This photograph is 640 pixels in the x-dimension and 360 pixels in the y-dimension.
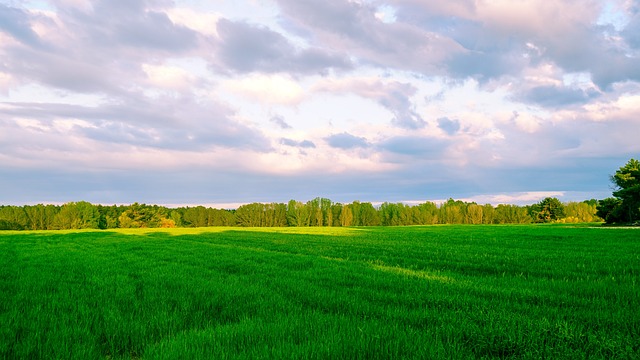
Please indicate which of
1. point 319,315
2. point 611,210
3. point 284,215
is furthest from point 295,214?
point 319,315

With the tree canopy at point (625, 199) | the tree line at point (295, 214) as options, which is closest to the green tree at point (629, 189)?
the tree canopy at point (625, 199)

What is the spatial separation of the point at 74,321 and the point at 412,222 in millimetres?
138649

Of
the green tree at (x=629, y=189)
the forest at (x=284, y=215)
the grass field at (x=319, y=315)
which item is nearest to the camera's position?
the grass field at (x=319, y=315)

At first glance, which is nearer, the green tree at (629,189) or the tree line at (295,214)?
the green tree at (629,189)

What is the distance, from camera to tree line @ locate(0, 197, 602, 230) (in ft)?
346

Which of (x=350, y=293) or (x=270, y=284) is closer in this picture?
(x=350, y=293)

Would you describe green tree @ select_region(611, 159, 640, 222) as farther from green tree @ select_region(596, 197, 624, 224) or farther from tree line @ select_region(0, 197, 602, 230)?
tree line @ select_region(0, 197, 602, 230)

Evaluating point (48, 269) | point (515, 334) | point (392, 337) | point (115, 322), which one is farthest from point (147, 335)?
point (48, 269)

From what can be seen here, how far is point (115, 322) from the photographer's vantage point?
5.45 m

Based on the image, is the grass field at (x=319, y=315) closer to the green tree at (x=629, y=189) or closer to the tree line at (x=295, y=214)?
the green tree at (x=629, y=189)

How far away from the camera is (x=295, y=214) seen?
5157 inches

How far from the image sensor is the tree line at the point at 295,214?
346 ft

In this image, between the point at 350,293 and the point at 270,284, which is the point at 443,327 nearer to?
the point at 350,293

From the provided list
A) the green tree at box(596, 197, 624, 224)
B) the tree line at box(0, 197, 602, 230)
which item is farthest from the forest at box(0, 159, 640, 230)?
the green tree at box(596, 197, 624, 224)
